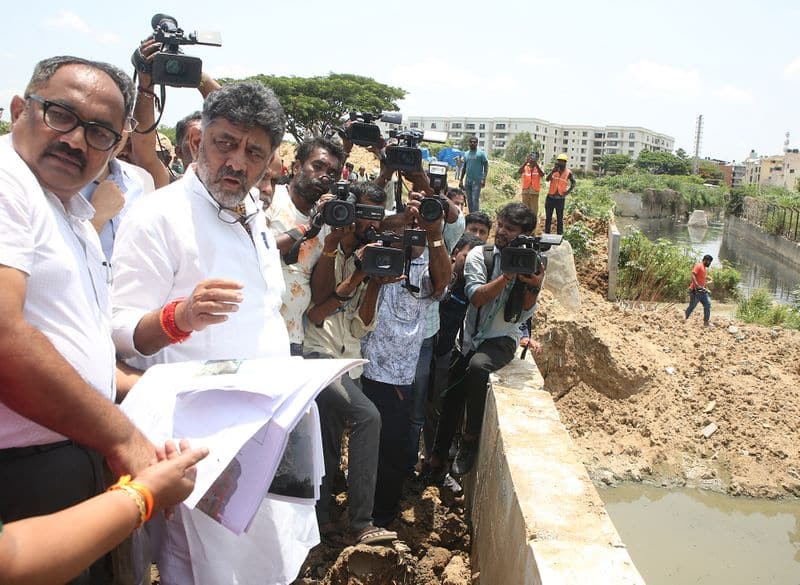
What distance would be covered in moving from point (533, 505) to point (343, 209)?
1.37 metres

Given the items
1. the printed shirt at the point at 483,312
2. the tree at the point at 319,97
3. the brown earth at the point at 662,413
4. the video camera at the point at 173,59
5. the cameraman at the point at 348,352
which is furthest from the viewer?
the tree at the point at 319,97

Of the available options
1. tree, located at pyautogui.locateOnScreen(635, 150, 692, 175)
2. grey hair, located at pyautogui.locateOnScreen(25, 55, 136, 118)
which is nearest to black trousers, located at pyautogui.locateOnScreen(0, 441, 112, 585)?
grey hair, located at pyautogui.locateOnScreen(25, 55, 136, 118)

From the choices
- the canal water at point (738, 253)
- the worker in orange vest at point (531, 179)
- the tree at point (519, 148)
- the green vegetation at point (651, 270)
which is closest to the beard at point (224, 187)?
the worker in orange vest at point (531, 179)

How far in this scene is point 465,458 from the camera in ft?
12.1

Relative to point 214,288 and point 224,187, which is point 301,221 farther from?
point 214,288

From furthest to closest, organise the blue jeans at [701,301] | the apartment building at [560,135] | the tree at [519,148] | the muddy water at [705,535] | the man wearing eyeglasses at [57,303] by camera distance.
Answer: the apartment building at [560,135] < the tree at [519,148] < the blue jeans at [701,301] < the muddy water at [705,535] < the man wearing eyeglasses at [57,303]

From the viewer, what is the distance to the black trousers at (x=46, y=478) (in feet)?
4.17

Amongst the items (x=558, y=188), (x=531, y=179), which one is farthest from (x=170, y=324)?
(x=531, y=179)

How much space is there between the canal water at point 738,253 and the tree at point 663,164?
35350 millimetres

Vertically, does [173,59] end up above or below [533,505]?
above

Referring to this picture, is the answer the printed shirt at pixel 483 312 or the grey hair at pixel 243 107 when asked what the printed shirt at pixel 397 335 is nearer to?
the printed shirt at pixel 483 312

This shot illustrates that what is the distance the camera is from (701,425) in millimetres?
6414

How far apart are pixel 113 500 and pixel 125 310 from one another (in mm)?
780

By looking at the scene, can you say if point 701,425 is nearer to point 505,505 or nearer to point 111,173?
point 505,505
